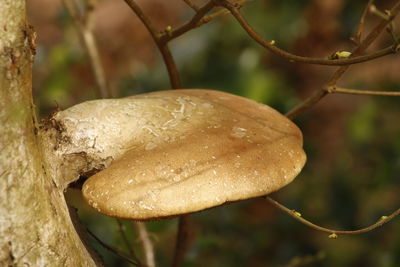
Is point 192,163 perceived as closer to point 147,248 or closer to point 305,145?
point 147,248

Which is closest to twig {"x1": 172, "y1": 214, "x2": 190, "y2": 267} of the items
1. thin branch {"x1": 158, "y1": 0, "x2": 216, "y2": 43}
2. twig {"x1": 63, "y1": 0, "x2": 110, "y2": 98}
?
thin branch {"x1": 158, "y1": 0, "x2": 216, "y2": 43}

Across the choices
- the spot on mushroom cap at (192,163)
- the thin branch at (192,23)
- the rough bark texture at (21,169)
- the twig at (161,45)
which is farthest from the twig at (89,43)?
the rough bark texture at (21,169)

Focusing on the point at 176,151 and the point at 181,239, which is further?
the point at 181,239

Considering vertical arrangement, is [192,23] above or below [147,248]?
above

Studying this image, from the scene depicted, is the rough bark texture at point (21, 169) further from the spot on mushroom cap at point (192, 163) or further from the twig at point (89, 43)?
the twig at point (89, 43)

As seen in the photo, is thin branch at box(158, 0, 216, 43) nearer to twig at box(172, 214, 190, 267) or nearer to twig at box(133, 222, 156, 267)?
twig at box(172, 214, 190, 267)

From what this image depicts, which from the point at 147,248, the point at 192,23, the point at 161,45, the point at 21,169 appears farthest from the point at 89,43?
the point at 21,169

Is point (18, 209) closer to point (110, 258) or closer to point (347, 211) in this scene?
point (110, 258)

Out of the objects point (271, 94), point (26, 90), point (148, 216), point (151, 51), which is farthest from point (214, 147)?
point (151, 51)
